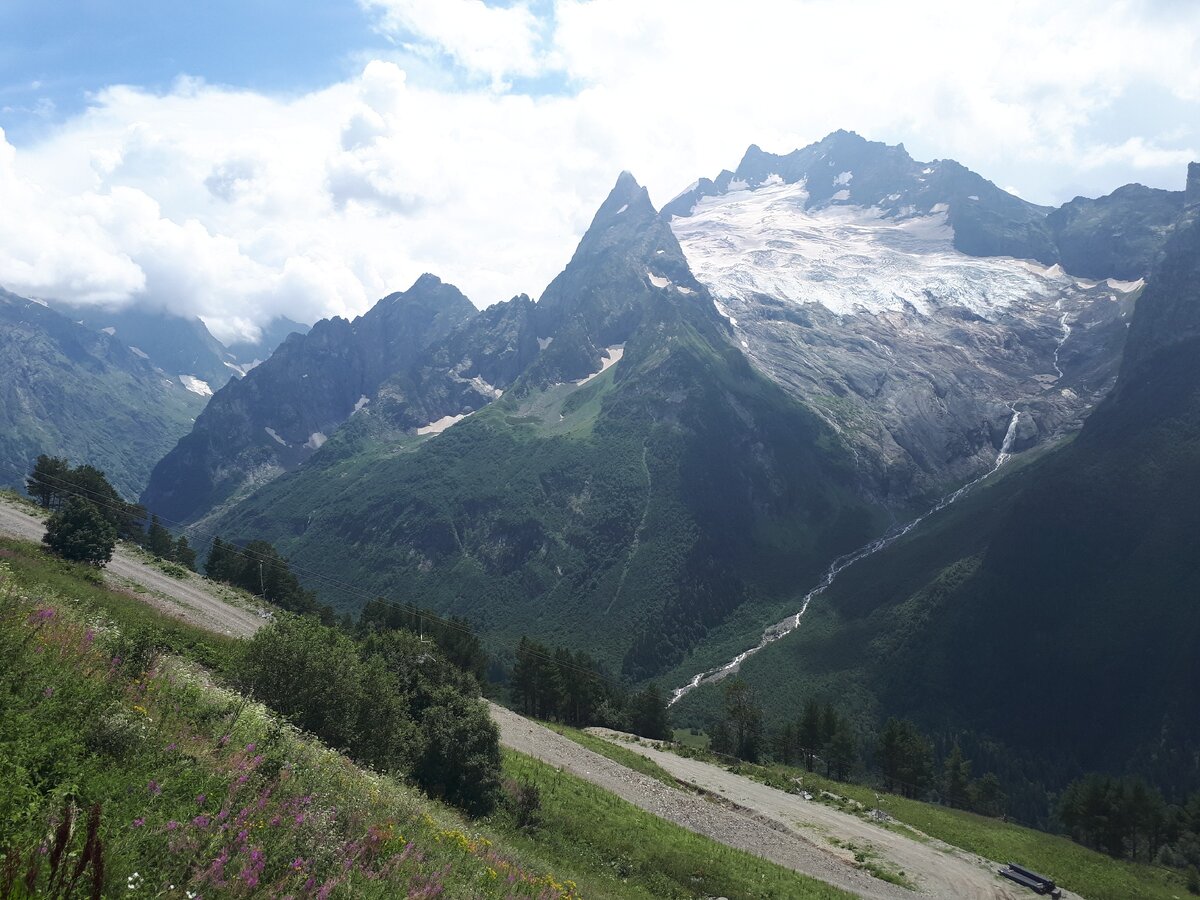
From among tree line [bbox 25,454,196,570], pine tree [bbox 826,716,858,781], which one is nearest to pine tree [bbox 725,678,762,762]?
pine tree [bbox 826,716,858,781]

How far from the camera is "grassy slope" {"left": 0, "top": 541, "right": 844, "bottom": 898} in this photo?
7953 millimetres

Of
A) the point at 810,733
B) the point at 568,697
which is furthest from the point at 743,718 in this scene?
the point at 568,697

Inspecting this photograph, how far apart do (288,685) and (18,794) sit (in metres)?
15.3

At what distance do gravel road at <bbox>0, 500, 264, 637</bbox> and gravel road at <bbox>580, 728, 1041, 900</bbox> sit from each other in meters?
35.4

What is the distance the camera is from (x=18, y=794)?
7.54 meters

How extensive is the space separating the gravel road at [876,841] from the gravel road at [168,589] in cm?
3544

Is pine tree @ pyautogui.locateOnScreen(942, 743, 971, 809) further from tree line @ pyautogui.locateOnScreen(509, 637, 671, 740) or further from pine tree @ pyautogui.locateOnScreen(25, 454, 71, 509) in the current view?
pine tree @ pyautogui.locateOnScreen(25, 454, 71, 509)

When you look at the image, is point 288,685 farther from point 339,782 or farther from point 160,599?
point 160,599

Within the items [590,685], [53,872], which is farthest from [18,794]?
[590,685]

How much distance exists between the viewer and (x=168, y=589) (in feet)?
187

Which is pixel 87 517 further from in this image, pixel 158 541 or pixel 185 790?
pixel 158 541

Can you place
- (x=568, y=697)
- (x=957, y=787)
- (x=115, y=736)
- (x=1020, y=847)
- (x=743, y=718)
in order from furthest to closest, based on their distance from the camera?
(x=568, y=697) → (x=957, y=787) → (x=743, y=718) → (x=1020, y=847) → (x=115, y=736)

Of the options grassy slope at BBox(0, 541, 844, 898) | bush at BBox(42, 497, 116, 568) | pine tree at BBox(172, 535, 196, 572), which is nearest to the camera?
grassy slope at BBox(0, 541, 844, 898)

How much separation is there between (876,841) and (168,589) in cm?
5716
